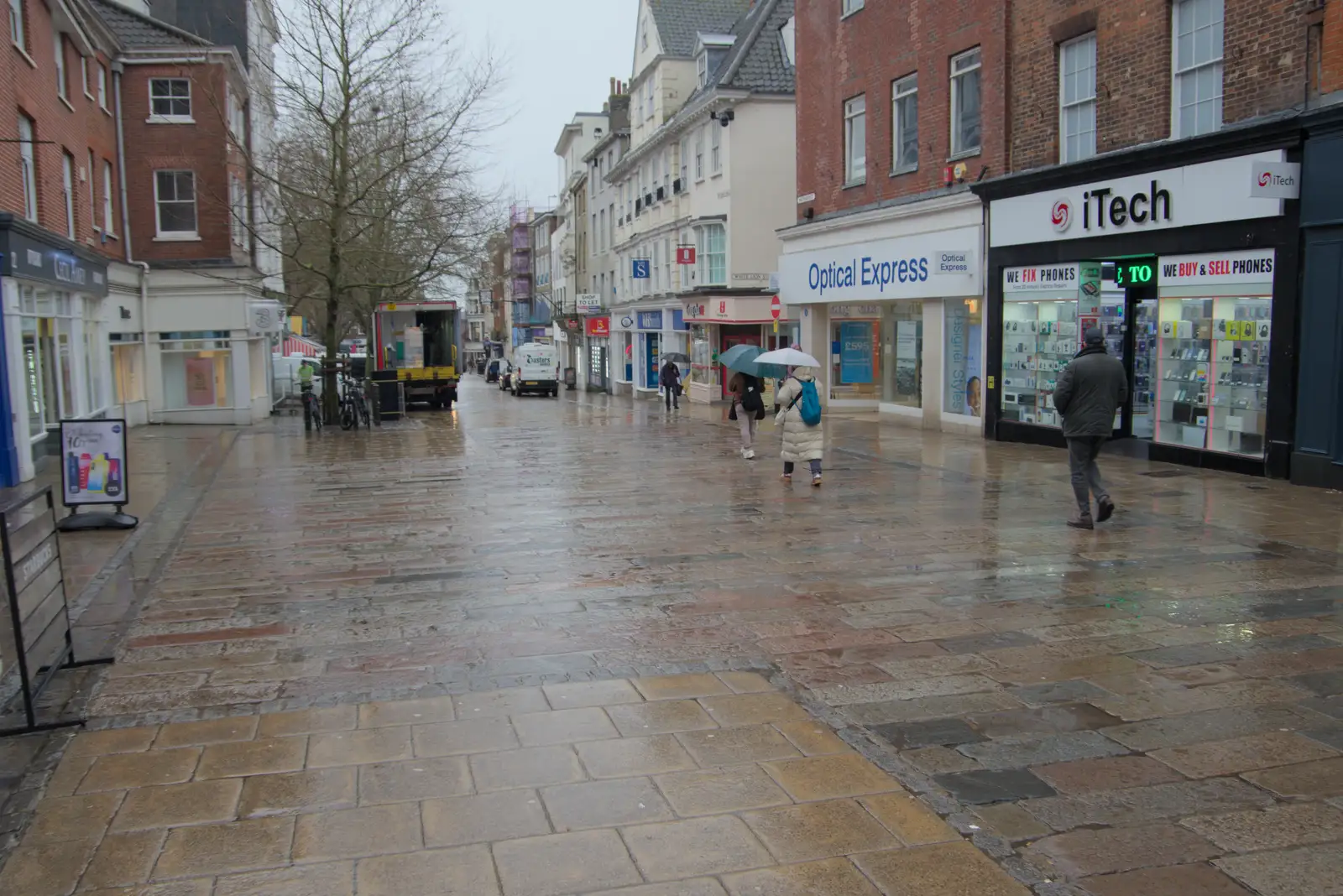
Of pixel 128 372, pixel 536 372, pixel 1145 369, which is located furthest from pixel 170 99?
pixel 1145 369

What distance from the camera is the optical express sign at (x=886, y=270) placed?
787 inches

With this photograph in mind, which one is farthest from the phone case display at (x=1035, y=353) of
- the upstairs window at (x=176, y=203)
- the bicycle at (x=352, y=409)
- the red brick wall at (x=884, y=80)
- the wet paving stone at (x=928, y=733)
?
the upstairs window at (x=176, y=203)

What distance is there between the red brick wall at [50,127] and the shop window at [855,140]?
607 inches

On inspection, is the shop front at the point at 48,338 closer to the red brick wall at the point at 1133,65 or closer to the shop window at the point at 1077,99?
the red brick wall at the point at 1133,65

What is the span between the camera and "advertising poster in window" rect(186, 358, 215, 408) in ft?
98.6

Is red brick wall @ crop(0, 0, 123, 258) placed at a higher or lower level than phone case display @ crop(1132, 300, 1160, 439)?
higher

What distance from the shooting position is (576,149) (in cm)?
6794

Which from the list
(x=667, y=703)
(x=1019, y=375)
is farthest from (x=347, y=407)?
(x=667, y=703)

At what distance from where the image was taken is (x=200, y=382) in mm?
30172

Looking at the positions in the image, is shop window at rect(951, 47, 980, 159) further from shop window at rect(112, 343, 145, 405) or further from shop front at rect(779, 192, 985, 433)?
shop window at rect(112, 343, 145, 405)

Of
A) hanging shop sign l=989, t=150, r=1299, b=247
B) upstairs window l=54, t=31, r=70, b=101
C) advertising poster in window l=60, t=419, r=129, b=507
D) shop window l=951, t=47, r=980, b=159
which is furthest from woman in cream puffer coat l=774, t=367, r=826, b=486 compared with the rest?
upstairs window l=54, t=31, r=70, b=101

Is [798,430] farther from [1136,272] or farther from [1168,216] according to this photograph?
[1168,216]

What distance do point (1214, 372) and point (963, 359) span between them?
6664 mm

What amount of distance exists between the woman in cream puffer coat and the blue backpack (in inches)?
1.6
